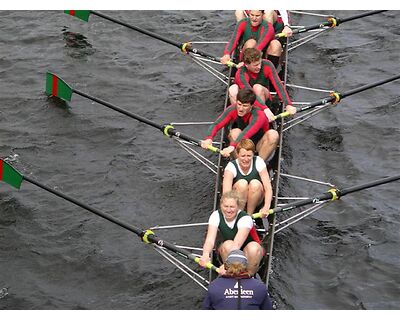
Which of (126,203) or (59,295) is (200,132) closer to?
(126,203)

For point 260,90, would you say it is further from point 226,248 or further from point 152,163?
point 226,248

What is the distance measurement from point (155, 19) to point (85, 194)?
20.6 ft

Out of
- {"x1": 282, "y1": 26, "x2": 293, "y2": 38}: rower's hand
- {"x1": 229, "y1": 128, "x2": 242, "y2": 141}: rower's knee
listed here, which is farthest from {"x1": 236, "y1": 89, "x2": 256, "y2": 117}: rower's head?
{"x1": 282, "y1": 26, "x2": 293, "y2": 38}: rower's hand

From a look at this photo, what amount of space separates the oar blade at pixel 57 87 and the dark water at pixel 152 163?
24 centimetres

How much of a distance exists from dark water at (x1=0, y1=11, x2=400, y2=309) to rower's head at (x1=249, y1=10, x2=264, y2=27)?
6.70ft

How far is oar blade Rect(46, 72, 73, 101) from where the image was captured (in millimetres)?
15495

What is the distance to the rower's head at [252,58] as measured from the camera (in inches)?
485

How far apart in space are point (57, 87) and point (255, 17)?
404 cm

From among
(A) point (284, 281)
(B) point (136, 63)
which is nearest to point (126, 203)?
(A) point (284, 281)

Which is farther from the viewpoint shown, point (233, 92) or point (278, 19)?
point (278, 19)

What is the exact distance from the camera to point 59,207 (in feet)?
43.7

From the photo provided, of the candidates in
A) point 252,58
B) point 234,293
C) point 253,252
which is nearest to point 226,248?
point 253,252

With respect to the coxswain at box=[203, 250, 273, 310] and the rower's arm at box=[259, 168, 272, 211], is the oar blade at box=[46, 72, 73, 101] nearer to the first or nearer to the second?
the rower's arm at box=[259, 168, 272, 211]

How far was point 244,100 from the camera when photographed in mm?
11633
